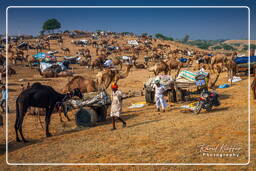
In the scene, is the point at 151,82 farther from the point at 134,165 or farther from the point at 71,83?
the point at 134,165

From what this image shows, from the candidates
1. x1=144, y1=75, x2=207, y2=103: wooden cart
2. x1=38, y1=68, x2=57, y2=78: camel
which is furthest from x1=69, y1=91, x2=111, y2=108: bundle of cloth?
x1=38, y1=68, x2=57, y2=78: camel

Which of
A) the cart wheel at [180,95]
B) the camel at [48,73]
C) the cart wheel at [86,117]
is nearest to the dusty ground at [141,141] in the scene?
the cart wheel at [86,117]

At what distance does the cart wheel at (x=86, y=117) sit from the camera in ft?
34.3

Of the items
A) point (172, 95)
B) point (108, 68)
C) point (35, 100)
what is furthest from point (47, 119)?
point (108, 68)

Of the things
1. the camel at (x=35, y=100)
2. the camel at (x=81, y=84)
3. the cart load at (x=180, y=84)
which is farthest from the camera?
the cart load at (x=180, y=84)

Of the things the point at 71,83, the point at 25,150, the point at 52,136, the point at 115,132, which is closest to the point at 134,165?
the point at 115,132

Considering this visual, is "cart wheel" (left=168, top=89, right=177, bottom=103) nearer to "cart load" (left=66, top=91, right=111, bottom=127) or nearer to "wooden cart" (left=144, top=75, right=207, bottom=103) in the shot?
"wooden cart" (left=144, top=75, right=207, bottom=103)

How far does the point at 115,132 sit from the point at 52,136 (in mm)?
2412

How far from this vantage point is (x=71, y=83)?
13195mm

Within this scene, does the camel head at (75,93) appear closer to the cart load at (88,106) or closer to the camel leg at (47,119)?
the cart load at (88,106)

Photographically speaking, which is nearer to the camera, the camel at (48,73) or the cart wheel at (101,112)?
the cart wheel at (101,112)

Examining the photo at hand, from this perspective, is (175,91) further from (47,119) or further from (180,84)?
(47,119)

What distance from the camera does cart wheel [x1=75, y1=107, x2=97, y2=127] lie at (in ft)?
34.3

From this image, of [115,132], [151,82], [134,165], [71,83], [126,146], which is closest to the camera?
[134,165]
